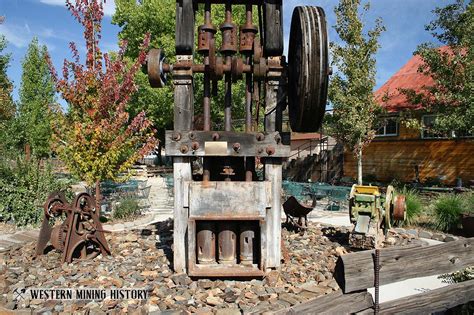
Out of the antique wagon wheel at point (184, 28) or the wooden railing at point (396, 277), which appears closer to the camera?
the wooden railing at point (396, 277)

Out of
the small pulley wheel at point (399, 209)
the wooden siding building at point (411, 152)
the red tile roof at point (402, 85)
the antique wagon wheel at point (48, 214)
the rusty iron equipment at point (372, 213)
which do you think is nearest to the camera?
the antique wagon wheel at point (48, 214)

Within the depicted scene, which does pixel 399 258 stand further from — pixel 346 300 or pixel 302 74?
pixel 302 74

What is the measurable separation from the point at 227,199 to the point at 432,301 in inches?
96.1

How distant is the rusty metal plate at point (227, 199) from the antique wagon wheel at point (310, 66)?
3.53 ft

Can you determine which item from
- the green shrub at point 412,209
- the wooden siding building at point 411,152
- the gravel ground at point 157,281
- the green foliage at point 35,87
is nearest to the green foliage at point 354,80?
the wooden siding building at point 411,152

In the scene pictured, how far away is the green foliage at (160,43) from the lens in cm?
2275

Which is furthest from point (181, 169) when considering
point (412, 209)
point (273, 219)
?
point (412, 209)

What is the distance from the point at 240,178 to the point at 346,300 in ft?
10.2

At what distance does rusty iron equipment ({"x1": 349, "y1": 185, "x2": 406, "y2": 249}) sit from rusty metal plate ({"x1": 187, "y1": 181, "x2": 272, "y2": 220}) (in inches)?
106

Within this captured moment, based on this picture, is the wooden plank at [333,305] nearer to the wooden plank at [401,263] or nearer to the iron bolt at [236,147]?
the wooden plank at [401,263]

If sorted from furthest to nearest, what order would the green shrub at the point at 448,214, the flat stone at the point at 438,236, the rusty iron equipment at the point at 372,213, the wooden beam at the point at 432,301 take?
1. the green shrub at the point at 448,214
2. the flat stone at the point at 438,236
3. the rusty iron equipment at the point at 372,213
4. the wooden beam at the point at 432,301

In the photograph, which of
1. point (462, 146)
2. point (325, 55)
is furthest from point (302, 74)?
Result: point (462, 146)

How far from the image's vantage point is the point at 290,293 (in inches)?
168

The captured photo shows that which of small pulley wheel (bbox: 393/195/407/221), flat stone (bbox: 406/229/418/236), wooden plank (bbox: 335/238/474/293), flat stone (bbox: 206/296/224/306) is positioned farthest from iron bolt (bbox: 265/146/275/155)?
flat stone (bbox: 406/229/418/236)
